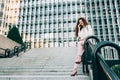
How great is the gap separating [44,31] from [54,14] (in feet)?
20.7

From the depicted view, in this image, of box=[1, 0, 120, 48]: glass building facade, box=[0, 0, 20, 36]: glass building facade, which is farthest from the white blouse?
box=[0, 0, 20, 36]: glass building facade

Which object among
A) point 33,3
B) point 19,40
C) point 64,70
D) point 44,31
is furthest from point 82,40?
point 33,3

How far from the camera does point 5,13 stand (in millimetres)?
71188

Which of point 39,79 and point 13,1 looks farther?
point 13,1

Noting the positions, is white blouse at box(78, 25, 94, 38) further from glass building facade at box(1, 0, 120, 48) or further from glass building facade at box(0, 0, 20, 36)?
glass building facade at box(0, 0, 20, 36)

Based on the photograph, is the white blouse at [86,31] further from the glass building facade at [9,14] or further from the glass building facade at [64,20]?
the glass building facade at [9,14]

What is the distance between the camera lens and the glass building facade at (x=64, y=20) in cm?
6494

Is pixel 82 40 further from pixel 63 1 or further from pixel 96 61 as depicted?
pixel 63 1

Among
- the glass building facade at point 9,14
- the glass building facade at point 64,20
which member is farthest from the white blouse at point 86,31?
the glass building facade at point 9,14

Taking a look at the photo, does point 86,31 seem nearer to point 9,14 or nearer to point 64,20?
point 64,20

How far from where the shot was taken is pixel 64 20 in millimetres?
66562

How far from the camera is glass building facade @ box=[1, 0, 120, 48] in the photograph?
213 feet

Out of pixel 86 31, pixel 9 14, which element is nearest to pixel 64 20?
pixel 9 14

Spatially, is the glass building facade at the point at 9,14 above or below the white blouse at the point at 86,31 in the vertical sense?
above
